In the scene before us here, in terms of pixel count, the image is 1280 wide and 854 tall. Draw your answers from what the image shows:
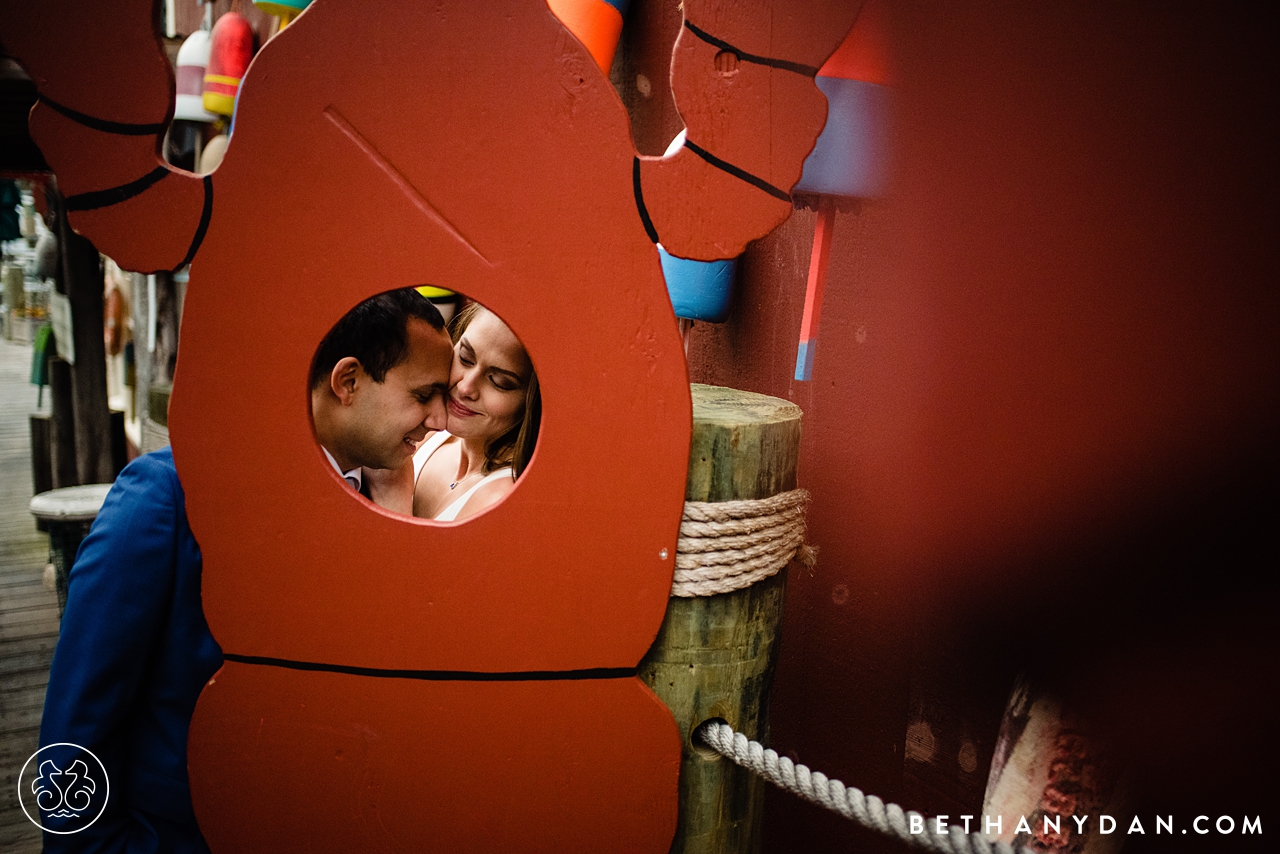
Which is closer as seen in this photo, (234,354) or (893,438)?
(234,354)

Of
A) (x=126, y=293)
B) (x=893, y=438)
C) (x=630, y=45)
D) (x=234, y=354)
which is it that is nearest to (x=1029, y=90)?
(x=893, y=438)

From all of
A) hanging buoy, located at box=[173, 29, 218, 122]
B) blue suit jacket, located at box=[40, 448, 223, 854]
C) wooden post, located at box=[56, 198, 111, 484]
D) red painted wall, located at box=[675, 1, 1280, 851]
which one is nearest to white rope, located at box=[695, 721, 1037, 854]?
red painted wall, located at box=[675, 1, 1280, 851]

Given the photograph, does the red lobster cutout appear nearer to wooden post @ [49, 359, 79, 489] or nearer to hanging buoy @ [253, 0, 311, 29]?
hanging buoy @ [253, 0, 311, 29]

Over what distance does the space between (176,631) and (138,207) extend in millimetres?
540

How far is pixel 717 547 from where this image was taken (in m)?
0.96

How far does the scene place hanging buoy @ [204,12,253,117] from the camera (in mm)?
3268

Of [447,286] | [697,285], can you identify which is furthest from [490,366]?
[447,286]

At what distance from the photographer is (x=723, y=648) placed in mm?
989

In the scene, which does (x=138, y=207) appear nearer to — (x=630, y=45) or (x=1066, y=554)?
(x=1066, y=554)

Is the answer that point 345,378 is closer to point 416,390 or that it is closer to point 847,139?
point 416,390

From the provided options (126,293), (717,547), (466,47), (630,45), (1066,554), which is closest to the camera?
(466,47)

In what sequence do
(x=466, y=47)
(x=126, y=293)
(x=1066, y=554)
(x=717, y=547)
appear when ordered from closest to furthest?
1. (x=466, y=47)
2. (x=717, y=547)
3. (x=1066, y=554)
4. (x=126, y=293)

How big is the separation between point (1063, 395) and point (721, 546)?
50cm

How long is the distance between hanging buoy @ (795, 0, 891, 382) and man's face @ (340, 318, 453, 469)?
613 millimetres
